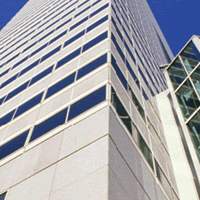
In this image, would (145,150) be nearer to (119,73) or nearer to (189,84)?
(119,73)

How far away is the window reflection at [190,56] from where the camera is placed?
15.7 metres

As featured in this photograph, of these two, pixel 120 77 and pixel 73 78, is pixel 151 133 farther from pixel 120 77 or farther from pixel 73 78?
pixel 73 78

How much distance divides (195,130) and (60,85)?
24.9 feet

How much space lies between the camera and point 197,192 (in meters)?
Result: 11.6

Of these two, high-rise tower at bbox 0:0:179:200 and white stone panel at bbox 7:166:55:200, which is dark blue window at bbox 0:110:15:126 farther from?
white stone panel at bbox 7:166:55:200

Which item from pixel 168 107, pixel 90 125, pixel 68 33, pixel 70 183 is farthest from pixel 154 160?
pixel 68 33

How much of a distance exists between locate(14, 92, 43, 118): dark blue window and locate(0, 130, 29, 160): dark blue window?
242 cm

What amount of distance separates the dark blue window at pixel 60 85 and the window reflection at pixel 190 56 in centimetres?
761

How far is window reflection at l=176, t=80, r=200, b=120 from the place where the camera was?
45.8ft

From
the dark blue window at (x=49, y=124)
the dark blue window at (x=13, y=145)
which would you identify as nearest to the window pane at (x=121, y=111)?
the dark blue window at (x=49, y=124)

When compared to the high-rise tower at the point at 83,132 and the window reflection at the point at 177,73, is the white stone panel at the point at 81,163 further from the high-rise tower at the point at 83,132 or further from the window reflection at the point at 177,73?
the window reflection at the point at 177,73

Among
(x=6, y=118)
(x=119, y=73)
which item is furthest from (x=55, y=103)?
(x=6, y=118)

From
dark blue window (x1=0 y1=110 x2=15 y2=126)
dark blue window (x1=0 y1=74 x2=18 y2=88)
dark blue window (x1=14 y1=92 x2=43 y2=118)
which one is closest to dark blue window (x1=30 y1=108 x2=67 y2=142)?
dark blue window (x1=14 y1=92 x2=43 y2=118)

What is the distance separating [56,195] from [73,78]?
7198 mm
